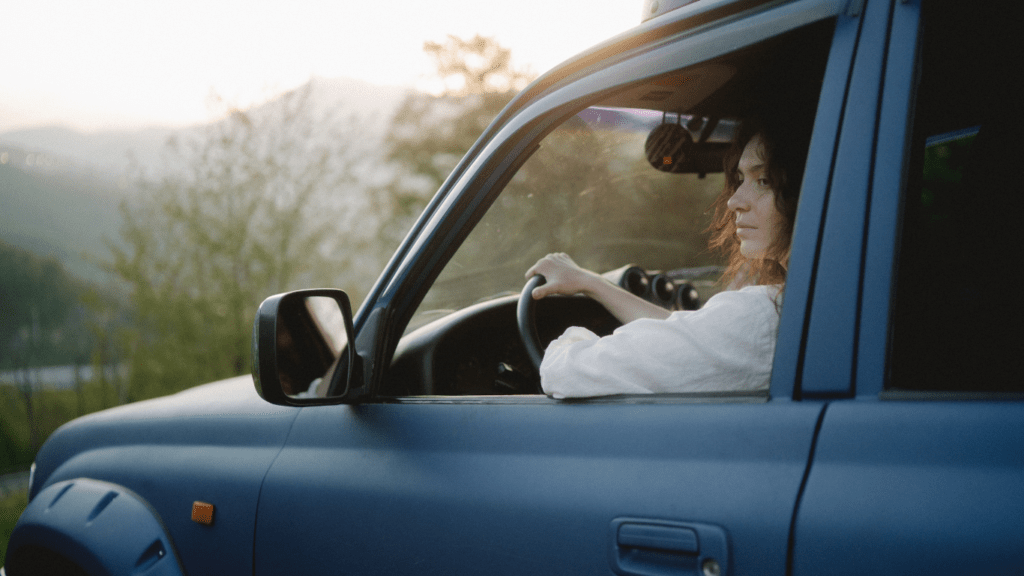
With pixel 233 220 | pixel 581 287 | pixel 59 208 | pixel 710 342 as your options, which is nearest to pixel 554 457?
pixel 710 342

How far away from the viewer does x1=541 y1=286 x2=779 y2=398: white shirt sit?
1.25m

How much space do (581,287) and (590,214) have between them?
0.50 m

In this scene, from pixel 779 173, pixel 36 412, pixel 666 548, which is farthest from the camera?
pixel 36 412

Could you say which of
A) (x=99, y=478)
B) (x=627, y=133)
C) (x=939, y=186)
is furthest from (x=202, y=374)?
(x=939, y=186)

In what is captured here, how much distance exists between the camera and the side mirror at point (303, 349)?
144cm

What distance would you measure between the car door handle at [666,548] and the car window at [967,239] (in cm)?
32

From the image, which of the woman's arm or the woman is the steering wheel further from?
the woman

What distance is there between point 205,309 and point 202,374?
881mm

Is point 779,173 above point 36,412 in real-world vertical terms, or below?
above

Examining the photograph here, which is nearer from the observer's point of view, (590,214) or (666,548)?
(666,548)

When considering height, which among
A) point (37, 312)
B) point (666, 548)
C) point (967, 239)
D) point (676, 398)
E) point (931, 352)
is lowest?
point (37, 312)

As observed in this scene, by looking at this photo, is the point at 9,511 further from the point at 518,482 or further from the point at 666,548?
the point at 666,548

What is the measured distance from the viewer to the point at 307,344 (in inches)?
85.8

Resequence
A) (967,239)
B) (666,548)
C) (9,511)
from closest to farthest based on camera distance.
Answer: (666,548)
(967,239)
(9,511)
